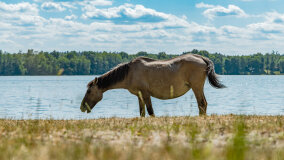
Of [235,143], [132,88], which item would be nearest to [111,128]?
[235,143]

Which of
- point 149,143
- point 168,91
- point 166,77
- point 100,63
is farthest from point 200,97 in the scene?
point 100,63

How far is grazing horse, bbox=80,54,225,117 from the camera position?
41.4 ft

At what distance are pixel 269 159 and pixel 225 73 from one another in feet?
546

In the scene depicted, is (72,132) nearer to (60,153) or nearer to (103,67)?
(60,153)

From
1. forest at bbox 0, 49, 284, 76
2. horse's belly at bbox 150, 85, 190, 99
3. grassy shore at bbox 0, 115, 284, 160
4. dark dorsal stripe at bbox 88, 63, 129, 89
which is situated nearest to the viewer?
grassy shore at bbox 0, 115, 284, 160

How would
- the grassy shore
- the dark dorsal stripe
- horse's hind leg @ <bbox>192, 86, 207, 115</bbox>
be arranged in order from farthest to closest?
the dark dorsal stripe, horse's hind leg @ <bbox>192, 86, 207, 115</bbox>, the grassy shore

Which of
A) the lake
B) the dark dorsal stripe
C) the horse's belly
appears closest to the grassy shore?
the lake

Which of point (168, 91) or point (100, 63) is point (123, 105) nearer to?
point (168, 91)

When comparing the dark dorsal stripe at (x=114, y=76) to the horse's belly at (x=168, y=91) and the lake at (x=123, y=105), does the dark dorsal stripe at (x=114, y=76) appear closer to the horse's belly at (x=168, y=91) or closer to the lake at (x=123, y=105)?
the lake at (x=123, y=105)

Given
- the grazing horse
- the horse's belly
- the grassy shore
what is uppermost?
the grazing horse

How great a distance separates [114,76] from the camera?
43.4 feet

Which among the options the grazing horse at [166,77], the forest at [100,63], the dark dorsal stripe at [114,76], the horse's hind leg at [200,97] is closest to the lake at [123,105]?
the horse's hind leg at [200,97]

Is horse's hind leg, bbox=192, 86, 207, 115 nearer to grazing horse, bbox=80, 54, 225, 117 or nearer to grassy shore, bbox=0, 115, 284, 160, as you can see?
grazing horse, bbox=80, 54, 225, 117

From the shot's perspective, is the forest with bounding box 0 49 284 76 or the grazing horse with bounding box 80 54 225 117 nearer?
the grazing horse with bounding box 80 54 225 117
